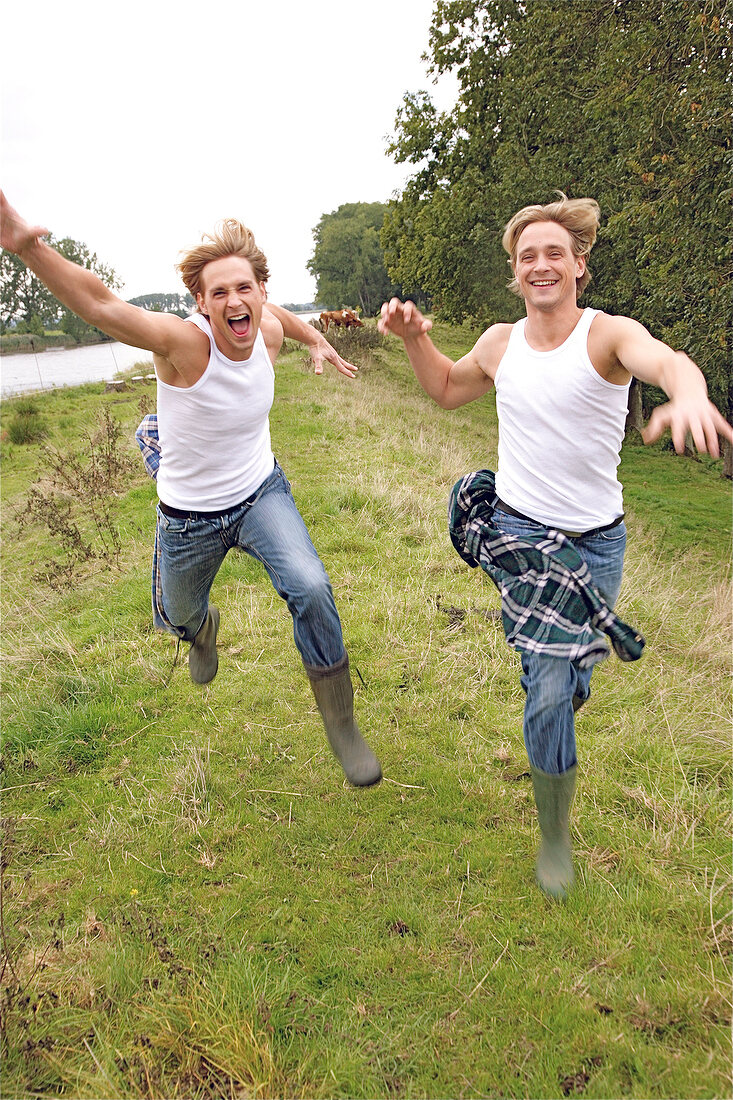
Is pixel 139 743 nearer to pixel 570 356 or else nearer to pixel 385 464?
pixel 570 356

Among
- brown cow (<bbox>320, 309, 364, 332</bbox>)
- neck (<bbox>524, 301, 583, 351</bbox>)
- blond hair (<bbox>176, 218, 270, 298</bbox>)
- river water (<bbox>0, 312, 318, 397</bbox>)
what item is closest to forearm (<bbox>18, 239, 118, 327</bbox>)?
blond hair (<bbox>176, 218, 270, 298</bbox>)

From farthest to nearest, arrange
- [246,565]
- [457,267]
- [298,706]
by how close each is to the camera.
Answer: [457,267] → [246,565] → [298,706]

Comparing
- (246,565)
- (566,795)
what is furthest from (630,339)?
(246,565)

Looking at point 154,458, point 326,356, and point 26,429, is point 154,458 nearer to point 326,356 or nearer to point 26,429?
point 326,356

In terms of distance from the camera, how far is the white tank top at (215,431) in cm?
330

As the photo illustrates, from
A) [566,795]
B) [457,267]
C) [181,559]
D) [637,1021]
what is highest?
[457,267]

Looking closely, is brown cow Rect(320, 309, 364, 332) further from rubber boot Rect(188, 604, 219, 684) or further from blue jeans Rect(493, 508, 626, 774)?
blue jeans Rect(493, 508, 626, 774)

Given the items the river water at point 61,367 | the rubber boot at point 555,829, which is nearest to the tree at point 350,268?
the river water at point 61,367

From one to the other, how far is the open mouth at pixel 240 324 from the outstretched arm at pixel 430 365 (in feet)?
2.09

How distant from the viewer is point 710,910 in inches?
105

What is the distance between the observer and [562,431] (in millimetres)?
2912

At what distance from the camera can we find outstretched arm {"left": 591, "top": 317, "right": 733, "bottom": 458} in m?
2.21

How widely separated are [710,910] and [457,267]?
72.1 ft

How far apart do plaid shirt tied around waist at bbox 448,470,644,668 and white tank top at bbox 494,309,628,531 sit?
14cm
